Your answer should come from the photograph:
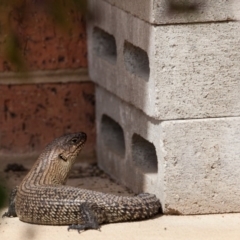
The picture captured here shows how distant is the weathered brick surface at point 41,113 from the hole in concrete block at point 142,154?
898 millimetres

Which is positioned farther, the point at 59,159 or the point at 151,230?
the point at 59,159

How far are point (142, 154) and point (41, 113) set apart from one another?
1084 millimetres

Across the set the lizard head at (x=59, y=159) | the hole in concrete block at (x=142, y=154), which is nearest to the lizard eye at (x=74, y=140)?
the lizard head at (x=59, y=159)

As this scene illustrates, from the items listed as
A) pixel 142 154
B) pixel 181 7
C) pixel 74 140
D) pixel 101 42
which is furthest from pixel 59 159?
pixel 181 7

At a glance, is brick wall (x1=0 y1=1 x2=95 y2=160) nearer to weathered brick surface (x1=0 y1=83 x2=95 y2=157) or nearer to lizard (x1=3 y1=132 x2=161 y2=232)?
weathered brick surface (x1=0 y1=83 x2=95 y2=157)

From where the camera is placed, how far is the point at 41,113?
5.24 metres

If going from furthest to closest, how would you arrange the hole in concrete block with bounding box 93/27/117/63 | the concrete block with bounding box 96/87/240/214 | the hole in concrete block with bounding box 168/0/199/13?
the hole in concrete block with bounding box 93/27/117/63 → the concrete block with bounding box 96/87/240/214 → the hole in concrete block with bounding box 168/0/199/13

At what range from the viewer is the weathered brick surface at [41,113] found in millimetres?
5184

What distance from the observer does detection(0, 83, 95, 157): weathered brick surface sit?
204 inches

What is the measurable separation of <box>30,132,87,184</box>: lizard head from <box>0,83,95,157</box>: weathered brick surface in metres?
0.78

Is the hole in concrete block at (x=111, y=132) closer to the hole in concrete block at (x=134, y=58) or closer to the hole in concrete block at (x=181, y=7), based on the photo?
the hole in concrete block at (x=134, y=58)

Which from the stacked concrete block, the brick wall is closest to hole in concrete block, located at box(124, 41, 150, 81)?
the stacked concrete block

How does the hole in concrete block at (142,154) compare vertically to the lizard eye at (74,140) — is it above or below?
below

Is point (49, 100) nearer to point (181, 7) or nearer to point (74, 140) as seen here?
point (74, 140)
